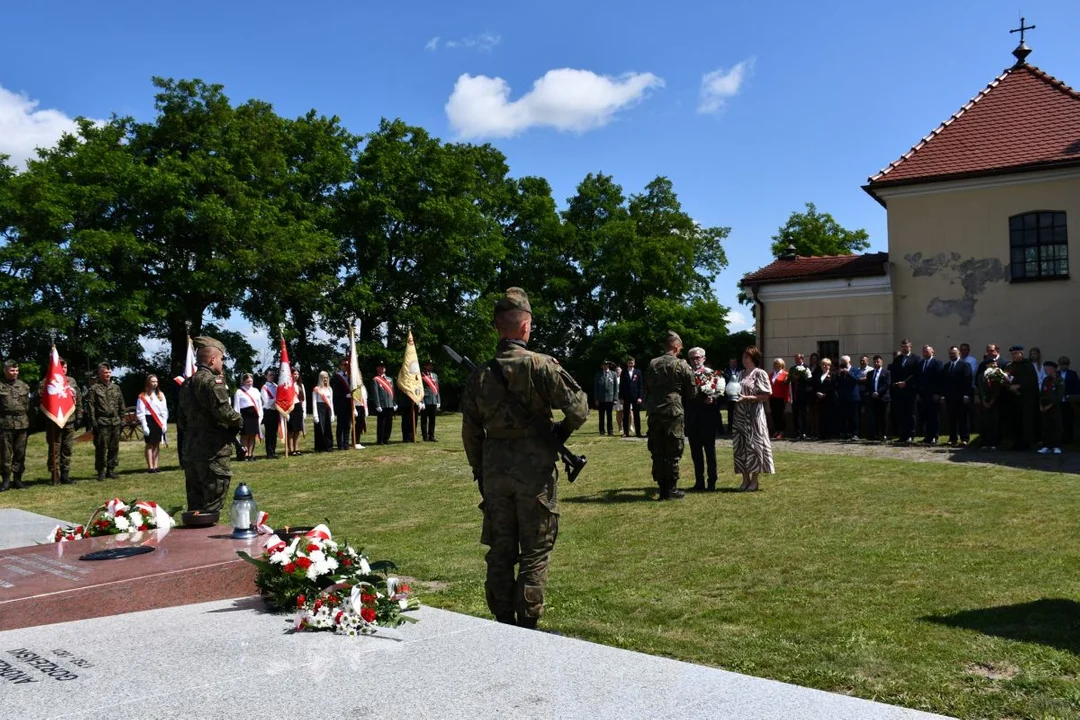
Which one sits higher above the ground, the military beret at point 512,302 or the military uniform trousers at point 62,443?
the military beret at point 512,302

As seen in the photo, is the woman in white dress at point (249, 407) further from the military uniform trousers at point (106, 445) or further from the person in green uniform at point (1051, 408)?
the person in green uniform at point (1051, 408)

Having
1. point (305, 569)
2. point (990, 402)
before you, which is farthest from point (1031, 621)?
point (990, 402)

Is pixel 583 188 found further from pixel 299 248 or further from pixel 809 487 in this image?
pixel 809 487

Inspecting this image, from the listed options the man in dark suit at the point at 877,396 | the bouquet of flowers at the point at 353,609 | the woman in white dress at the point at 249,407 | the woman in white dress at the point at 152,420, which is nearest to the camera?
the bouquet of flowers at the point at 353,609

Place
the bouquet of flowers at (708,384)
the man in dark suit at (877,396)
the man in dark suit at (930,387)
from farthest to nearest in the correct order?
the man in dark suit at (877,396) → the man in dark suit at (930,387) → the bouquet of flowers at (708,384)

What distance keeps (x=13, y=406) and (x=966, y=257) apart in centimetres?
2254

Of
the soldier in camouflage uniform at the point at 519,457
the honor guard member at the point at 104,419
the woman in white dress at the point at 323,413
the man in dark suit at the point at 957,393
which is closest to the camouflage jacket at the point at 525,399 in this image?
the soldier in camouflage uniform at the point at 519,457

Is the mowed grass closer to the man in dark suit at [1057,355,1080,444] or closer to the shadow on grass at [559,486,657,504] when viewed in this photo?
the shadow on grass at [559,486,657,504]

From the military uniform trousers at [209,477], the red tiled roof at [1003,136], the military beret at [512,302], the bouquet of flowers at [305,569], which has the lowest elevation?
the bouquet of flowers at [305,569]

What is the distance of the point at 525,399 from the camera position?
6.04 meters

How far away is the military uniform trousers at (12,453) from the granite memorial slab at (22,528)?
17.9 feet

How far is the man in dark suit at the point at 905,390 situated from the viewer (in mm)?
19125

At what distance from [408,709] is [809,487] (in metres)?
9.99

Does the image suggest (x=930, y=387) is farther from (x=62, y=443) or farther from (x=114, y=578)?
(x=62, y=443)
